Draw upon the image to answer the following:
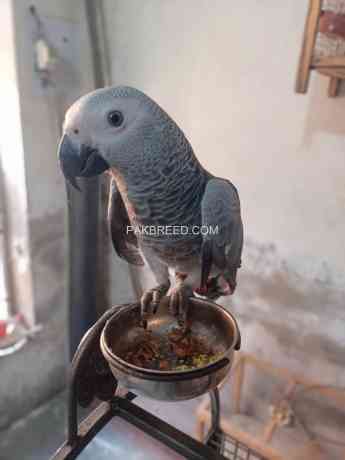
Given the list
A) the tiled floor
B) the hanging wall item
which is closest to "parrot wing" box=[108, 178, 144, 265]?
the hanging wall item

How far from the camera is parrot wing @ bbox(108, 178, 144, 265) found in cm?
68

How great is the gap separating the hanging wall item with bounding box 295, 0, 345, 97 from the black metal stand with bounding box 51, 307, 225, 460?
663mm

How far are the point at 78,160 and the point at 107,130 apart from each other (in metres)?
0.06

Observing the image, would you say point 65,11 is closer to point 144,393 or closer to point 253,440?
point 144,393

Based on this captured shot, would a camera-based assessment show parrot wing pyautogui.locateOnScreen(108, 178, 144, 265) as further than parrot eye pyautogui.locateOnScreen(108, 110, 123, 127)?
Yes

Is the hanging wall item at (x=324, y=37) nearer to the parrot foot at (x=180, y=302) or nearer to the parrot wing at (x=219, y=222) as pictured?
the parrot wing at (x=219, y=222)

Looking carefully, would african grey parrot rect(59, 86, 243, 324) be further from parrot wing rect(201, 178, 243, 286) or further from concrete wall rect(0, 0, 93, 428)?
concrete wall rect(0, 0, 93, 428)

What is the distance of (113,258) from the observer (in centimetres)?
163

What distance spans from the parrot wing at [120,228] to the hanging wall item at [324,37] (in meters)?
0.51

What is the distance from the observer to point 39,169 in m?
1.33

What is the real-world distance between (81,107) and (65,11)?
1.03m

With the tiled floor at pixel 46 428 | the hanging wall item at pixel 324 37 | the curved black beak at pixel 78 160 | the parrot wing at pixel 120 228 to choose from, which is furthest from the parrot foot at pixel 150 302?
the tiled floor at pixel 46 428

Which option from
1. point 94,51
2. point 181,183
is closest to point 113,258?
point 94,51

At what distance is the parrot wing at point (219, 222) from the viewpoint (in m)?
0.57
